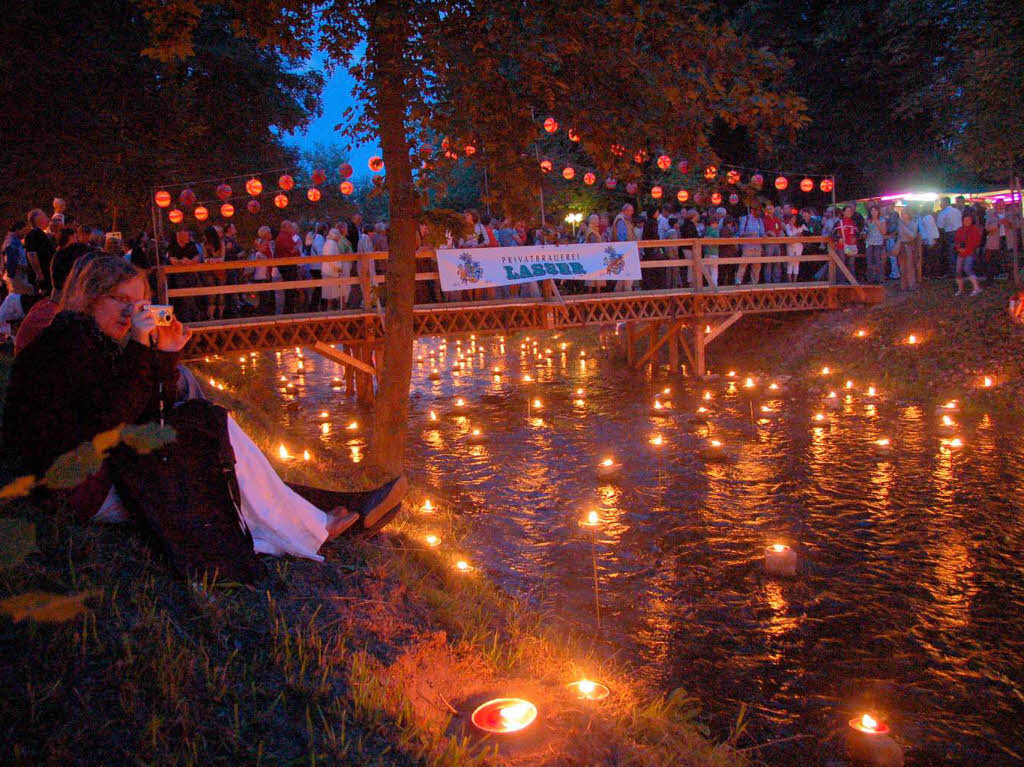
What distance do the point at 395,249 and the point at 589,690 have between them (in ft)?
17.5

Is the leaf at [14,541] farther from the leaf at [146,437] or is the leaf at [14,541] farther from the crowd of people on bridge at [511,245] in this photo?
the crowd of people on bridge at [511,245]

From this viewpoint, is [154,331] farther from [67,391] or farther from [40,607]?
[40,607]

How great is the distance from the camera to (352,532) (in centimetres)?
488

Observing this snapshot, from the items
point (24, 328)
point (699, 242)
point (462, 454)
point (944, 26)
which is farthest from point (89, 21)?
point (944, 26)

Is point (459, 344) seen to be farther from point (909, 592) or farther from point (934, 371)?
point (909, 592)

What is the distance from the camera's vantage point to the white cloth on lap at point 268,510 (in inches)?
163

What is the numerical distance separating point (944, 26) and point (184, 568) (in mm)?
25451

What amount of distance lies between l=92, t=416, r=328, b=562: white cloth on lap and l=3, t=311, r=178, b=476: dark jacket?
1.67 feet

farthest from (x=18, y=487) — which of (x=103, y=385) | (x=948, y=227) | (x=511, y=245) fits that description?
(x=948, y=227)

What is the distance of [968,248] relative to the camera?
56.2 feet

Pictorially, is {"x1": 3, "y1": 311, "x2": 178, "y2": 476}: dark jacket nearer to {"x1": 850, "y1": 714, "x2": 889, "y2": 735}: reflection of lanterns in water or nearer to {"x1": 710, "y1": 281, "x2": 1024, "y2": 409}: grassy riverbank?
{"x1": 850, "y1": 714, "x2": 889, "y2": 735}: reflection of lanterns in water

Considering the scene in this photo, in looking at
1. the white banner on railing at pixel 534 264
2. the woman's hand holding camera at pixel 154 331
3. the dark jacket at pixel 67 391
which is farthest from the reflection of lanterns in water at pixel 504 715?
the white banner on railing at pixel 534 264

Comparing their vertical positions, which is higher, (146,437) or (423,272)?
(423,272)

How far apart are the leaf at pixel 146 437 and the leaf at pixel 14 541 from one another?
0.89 ft
